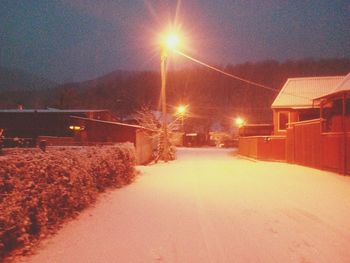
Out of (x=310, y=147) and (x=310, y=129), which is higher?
(x=310, y=129)

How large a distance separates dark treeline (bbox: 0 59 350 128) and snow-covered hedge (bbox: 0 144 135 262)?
7187cm

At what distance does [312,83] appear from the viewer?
3434 cm

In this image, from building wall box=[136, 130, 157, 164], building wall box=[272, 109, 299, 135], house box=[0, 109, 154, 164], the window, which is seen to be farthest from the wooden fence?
house box=[0, 109, 154, 164]

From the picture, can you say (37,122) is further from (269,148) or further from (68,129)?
(269,148)

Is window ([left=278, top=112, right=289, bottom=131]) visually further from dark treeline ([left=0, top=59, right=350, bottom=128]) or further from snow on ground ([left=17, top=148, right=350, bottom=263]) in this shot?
dark treeline ([left=0, top=59, right=350, bottom=128])

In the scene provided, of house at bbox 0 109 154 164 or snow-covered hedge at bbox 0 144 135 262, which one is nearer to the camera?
snow-covered hedge at bbox 0 144 135 262

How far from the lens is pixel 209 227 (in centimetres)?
737

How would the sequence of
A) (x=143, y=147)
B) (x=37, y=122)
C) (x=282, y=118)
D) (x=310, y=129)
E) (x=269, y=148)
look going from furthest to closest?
(x=37, y=122), (x=282, y=118), (x=143, y=147), (x=269, y=148), (x=310, y=129)

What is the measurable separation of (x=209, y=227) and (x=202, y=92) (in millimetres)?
84978

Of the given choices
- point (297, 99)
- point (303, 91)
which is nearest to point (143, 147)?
point (297, 99)

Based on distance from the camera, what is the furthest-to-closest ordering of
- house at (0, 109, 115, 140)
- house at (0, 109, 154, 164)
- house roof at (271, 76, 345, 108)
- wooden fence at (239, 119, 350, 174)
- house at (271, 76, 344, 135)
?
house at (0, 109, 115, 140), house roof at (271, 76, 345, 108), house at (271, 76, 344, 135), house at (0, 109, 154, 164), wooden fence at (239, 119, 350, 174)

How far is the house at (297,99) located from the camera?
31312mm

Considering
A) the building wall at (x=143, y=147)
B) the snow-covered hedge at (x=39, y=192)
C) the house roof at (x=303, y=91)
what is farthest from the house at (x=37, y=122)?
the snow-covered hedge at (x=39, y=192)

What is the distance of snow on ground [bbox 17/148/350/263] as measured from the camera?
18.8ft
